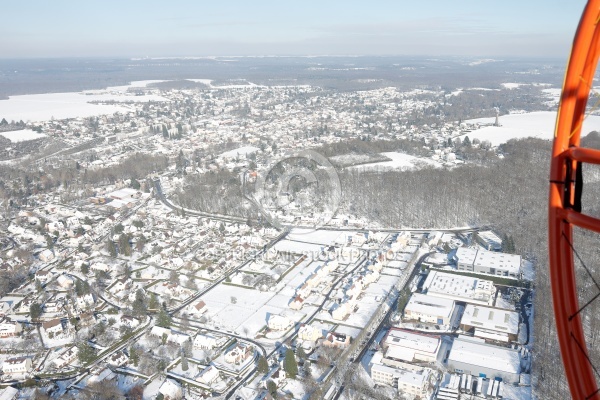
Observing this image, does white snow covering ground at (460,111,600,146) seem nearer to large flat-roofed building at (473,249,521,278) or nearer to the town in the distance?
the town in the distance

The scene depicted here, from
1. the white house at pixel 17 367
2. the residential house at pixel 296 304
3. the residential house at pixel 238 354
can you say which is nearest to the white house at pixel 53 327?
the white house at pixel 17 367

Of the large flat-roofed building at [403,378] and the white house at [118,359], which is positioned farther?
the white house at [118,359]

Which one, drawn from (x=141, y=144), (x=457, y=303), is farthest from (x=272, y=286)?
(x=141, y=144)

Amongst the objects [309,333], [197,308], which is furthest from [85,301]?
[309,333]

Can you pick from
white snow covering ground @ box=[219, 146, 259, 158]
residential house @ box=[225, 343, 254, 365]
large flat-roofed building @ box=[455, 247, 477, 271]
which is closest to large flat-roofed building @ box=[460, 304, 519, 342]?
large flat-roofed building @ box=[455, 247, 477, 271]

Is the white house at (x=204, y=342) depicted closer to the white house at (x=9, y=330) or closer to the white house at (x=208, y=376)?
the white house at (x=208, y=376)

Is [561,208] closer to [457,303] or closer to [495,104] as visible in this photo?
[457,303]
